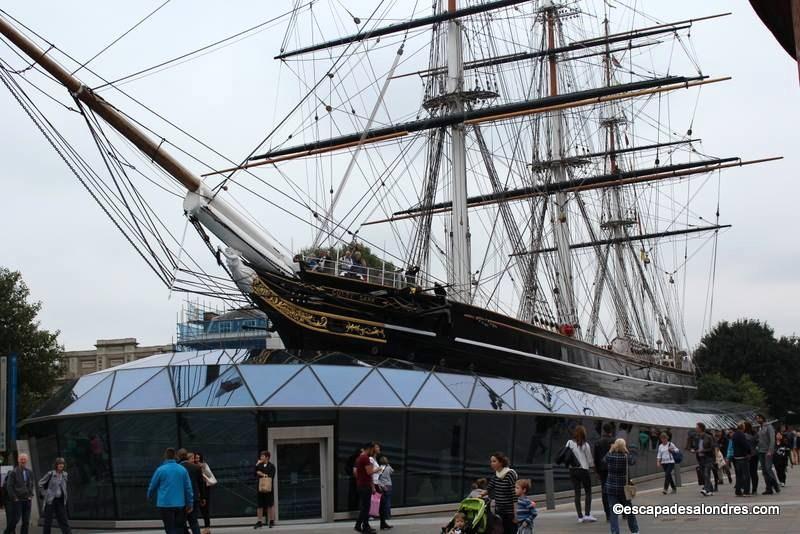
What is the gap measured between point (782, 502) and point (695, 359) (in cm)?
6264

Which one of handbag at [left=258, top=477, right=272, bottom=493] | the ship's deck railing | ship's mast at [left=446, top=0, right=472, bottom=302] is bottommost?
handbag at [left=258, top=477, right=272, bottom=493]

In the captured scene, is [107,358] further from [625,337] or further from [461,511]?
[461,511]

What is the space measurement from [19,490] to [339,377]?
6554mm

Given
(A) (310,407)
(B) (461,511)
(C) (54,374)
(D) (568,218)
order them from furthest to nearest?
(D) (568,218) < (C) (54,374) < (A) (310,407) < (B) (461,511)

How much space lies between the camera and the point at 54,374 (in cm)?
4541

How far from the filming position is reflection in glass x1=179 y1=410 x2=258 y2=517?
18219 millimetres

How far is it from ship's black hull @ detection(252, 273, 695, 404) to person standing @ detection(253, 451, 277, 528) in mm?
7432

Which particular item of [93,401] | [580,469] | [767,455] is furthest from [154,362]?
[767,455]

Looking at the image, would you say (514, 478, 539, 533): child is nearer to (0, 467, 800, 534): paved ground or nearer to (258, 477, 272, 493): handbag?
(0, 467, 800, 534): paved ground

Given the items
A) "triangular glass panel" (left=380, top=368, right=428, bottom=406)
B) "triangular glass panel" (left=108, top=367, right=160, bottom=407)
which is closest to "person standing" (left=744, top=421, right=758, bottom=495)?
"triangular glass panel" (left=380, top=368, right=428, bottom=406)

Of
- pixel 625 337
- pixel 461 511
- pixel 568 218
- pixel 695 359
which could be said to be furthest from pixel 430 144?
pixel 695 359

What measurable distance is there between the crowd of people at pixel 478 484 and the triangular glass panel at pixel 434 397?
190cm

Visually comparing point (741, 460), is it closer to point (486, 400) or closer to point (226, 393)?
point (486, 400)

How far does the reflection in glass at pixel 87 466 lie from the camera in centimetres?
1852
